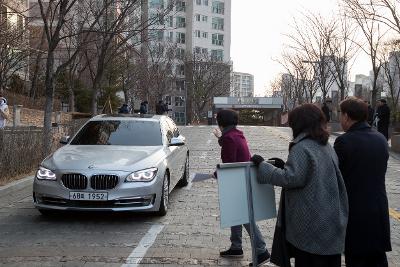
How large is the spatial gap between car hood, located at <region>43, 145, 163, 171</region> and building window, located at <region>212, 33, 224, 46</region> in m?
91.4

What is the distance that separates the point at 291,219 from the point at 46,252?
339 cm

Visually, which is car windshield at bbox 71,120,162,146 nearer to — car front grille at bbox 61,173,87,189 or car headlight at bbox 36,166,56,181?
car headlight at bbox 36,166,56,181

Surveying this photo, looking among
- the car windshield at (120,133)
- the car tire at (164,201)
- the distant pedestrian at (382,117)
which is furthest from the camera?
the distant pedestrian at (382,117)

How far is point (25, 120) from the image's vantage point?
27531 mm

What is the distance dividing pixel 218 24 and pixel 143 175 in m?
94.4

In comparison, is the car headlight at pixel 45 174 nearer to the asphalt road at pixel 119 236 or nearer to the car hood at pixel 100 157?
the car hood at pixel 100 157

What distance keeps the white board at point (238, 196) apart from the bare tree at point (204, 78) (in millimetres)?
67891

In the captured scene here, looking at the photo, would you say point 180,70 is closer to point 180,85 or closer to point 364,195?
point 180,85

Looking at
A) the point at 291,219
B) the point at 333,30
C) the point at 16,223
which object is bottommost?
the point at 16,223

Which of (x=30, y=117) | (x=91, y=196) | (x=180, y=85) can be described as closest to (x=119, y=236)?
(x=91, y=196)

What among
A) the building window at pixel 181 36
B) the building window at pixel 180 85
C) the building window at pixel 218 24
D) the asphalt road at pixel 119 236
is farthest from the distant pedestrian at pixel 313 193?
the building window at pixel 218 24

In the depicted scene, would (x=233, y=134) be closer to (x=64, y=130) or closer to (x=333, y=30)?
(x=64, y=130)

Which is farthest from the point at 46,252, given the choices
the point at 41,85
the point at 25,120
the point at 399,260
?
the point at 41,85

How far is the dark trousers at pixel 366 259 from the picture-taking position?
4088 millimetres
